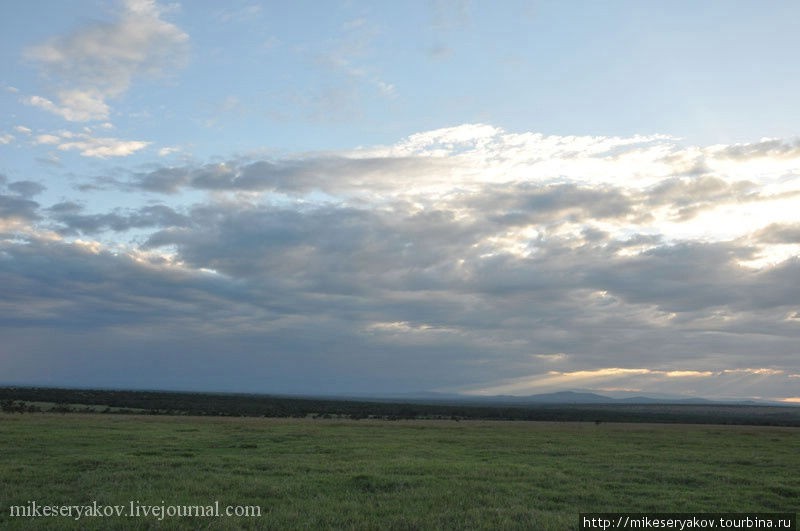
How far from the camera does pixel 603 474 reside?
21.5m

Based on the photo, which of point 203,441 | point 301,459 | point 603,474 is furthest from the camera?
point 203,441

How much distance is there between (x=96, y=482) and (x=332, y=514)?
27.5ft

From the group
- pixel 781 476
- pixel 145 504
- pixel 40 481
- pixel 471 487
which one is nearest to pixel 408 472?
pixel 471 487

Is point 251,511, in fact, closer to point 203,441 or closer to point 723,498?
point 723,498

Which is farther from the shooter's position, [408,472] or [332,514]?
[408,472]

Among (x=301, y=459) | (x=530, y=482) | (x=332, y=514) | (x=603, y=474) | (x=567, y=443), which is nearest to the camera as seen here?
(x=332, y=514)

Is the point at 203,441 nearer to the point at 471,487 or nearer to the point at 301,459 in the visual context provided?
the point at 301,459

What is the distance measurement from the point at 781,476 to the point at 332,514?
1778 centimetres

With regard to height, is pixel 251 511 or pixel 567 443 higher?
pixel 251 511

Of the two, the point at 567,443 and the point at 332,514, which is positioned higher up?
the point at 332,514

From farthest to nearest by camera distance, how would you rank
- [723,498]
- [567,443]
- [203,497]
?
[567,443] → [723,498] → [203,497]

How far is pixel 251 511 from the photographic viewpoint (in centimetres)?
1424

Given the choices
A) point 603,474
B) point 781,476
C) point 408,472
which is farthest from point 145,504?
point 781,476

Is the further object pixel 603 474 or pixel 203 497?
pixel 603 474
